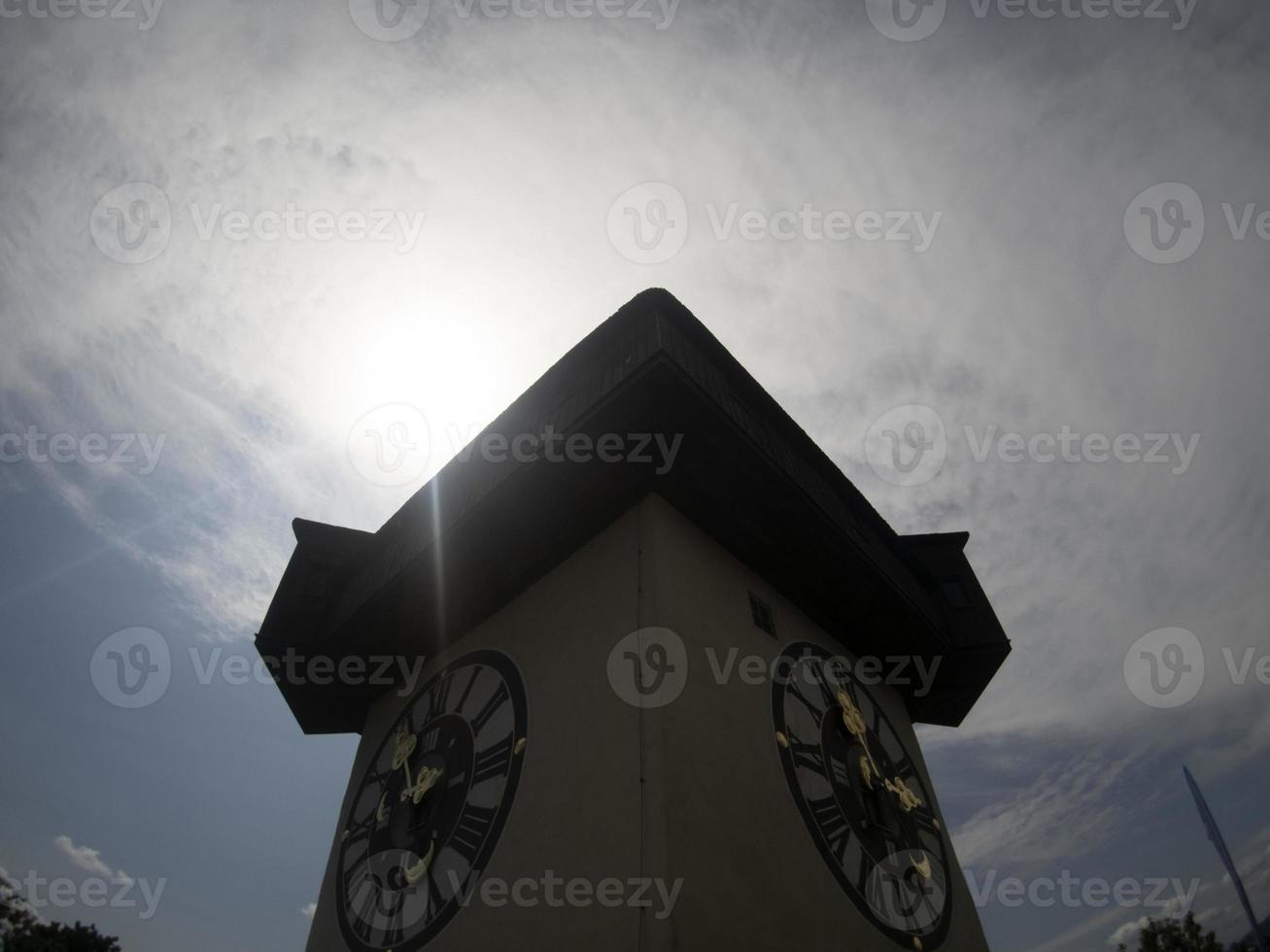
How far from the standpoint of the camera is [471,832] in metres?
4.52

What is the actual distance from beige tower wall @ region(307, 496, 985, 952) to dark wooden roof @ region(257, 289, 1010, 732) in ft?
1.10

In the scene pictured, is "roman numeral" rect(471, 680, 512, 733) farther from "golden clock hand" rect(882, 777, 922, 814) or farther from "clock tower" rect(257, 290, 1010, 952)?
"golden clock hand" rect(882, 777, 922, 814)

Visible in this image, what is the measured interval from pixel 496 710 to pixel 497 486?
1640 millimetres

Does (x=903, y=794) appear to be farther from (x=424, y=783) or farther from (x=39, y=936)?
(x=39, y=936)

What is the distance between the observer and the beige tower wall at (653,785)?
3443 mm

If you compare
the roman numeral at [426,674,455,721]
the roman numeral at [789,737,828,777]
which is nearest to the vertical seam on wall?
the roman numeral at [789,737,828,777]

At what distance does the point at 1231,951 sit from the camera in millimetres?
19047

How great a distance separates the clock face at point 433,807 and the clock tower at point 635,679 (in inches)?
1.0

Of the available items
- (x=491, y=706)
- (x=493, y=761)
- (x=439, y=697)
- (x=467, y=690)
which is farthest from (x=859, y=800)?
(x=439, y=697)

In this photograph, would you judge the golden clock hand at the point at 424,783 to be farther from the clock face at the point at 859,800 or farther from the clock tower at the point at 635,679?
the clock face at the point at 859,800

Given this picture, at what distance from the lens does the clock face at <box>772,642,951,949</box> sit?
15.2 ft

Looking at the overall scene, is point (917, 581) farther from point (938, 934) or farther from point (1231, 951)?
point (1231, 951)

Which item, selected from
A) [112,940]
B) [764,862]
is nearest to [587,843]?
[764,862]

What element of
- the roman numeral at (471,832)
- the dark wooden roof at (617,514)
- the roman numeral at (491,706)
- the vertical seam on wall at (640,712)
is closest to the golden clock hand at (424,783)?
the roman numeral at (491,706)
